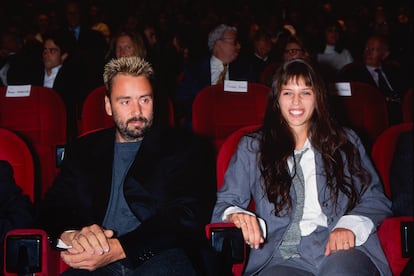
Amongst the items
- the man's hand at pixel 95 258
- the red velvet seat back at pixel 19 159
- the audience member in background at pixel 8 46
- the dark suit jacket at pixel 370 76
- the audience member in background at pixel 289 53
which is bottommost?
the man's hand at pixel 95 258

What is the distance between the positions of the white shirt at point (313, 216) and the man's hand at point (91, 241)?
18.9 inches

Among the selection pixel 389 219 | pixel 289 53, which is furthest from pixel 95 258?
pixel 289 53

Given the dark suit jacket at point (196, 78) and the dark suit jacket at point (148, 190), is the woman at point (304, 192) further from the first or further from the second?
the dark suit jacket at point (196, 78)

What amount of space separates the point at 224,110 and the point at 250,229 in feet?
6.10

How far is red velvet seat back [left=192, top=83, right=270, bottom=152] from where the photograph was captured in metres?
3.72

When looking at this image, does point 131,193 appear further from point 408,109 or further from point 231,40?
point 231,40

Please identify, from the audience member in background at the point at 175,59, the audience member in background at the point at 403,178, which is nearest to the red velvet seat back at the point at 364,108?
the audience member in background at the point at 403,178

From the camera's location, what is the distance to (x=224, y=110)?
3764 mm

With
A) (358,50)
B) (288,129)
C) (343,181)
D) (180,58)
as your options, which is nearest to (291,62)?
(288,129)

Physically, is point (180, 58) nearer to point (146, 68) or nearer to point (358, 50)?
point (358, 50)

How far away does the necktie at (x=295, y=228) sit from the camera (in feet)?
6.92

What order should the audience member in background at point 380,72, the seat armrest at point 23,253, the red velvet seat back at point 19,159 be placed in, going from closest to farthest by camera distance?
the seat armrest at point 23,253 < the red velvet seat back at point 19,159 < the audience member in background at point 380,72

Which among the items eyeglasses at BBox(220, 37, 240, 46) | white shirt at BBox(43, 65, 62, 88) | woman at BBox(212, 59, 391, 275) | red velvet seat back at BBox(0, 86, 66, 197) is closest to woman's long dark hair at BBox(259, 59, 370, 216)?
woman at BBox(212, 59, 391, 275)

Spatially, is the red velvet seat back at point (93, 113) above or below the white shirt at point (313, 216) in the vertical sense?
above
